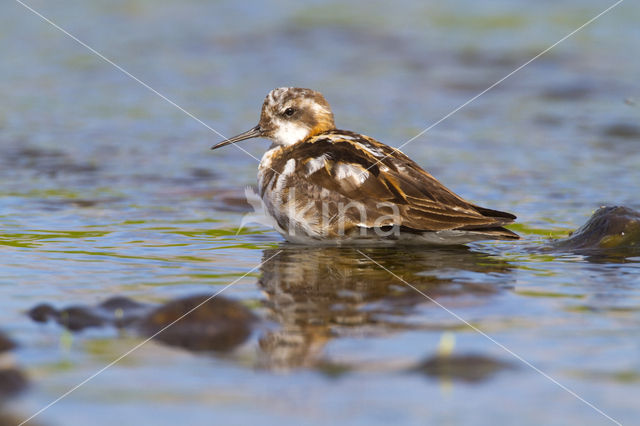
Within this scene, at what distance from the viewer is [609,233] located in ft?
23.9

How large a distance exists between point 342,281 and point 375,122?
7.11 meters

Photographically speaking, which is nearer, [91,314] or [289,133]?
[91,314]

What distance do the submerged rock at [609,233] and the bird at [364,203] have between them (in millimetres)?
617

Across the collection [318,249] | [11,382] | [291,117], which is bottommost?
[11,382]

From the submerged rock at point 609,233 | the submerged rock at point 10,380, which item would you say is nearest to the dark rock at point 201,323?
the submerged rock at point 10,380

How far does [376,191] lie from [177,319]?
8.89ft

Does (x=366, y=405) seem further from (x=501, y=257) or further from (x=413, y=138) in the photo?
(x=413, y=138)

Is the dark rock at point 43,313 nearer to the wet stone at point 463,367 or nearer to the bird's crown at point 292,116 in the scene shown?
the wet stone at point 463,367

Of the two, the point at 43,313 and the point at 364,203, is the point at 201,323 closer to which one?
the point at 43,313

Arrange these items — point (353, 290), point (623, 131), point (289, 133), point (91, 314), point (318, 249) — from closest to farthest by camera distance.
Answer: point (91, 314)
point (353, 290)
point (318, 249)
point (289, 133)
point (623, 131)

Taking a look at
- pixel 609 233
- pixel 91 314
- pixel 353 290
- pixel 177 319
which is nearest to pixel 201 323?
pixel 177 319

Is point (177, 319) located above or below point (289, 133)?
below

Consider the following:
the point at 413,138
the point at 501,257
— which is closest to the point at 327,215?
the point at 501,257

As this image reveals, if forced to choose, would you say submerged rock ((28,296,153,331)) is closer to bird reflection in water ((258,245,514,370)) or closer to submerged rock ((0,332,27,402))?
submerged rock ((0,332,27,402))
